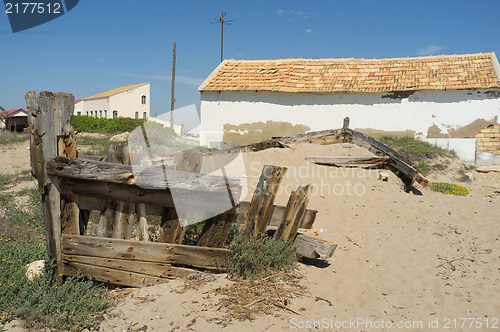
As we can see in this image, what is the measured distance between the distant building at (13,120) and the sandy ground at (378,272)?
842 inches

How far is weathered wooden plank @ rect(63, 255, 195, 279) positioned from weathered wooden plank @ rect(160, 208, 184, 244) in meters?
0.29

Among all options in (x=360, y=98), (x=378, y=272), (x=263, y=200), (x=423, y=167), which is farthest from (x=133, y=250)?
(x=360, y=98)

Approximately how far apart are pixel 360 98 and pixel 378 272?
1315cm

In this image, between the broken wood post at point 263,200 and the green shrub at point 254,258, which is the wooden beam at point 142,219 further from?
the broken wood post at point 263,200

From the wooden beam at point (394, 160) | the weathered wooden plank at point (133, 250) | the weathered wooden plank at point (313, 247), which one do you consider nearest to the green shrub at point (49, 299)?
the weathered wooden plank at point (133, 250)

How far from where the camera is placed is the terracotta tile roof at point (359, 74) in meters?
16.3

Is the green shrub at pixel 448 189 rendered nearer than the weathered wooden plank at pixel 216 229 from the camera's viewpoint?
No

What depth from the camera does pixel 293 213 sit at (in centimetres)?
444

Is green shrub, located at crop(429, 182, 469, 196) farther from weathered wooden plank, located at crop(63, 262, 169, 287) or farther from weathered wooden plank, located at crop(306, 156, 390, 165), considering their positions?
weathered wooden plank, located at crop(63, 262, 169, 287)

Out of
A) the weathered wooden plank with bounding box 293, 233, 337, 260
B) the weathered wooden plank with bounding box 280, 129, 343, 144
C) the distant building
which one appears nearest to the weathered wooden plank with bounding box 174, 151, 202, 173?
the weathered wooden plank with bounding box 293, 233, 337, 260

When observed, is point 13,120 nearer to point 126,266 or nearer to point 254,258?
point 126,266

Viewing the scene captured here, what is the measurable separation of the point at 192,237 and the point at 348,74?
1558cm

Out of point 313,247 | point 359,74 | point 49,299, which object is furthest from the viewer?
point 359,74

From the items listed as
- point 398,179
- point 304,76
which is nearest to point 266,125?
point 304,76
